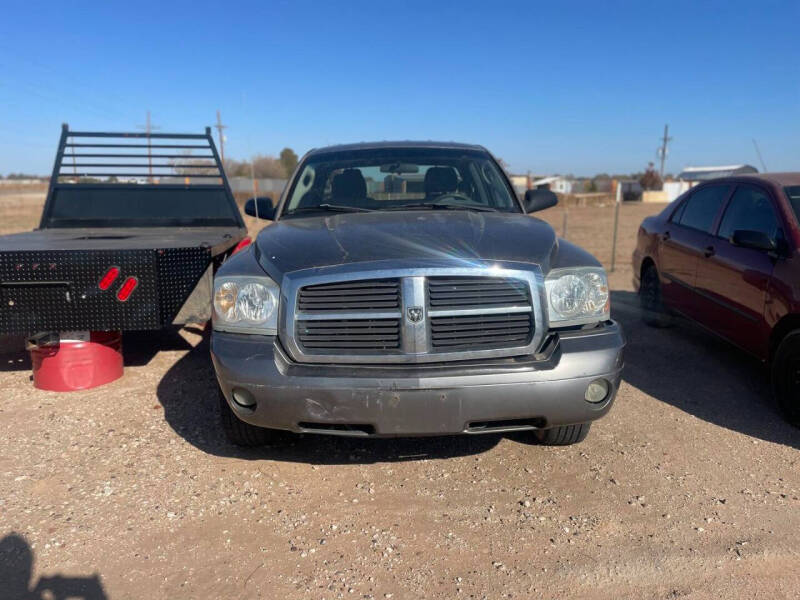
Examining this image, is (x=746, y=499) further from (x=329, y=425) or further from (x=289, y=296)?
(x=289, y=296)

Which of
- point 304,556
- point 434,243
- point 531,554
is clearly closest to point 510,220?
point 434,243

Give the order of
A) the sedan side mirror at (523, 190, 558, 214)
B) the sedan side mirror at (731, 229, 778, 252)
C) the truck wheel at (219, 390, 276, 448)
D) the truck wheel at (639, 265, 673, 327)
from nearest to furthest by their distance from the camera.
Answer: the truck wheel at (219, 390, 276, 448)
the sedan side mirror at (731, 229, 778, 252)
the sedan side mirror at (523, 190, 558, 214)
the truck wheel at (639, 265, 673, 327)

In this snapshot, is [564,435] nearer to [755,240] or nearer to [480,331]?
[480,331]

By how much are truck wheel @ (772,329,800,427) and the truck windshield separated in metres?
1.93

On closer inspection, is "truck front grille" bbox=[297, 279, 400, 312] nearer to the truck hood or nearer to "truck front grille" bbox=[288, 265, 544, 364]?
"truck front grille" bbox=[288, 265, 544, 364]

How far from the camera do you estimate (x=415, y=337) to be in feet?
9.04

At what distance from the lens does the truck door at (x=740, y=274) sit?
167 inches

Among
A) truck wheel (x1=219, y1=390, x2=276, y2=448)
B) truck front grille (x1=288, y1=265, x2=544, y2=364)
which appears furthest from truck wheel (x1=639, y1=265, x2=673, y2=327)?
truck wheel (x1=219, y1=390, x2=276, y2=448)

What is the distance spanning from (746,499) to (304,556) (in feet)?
7.26

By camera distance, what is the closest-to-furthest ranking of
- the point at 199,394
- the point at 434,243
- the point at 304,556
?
the point at 304,556
the point at 434,243
the point at 199,394

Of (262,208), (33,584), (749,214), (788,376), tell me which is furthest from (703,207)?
(33,584)

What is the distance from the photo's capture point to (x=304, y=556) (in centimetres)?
259

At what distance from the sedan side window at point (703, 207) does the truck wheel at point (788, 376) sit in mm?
1606

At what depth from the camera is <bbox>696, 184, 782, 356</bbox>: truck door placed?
4.24 metres
